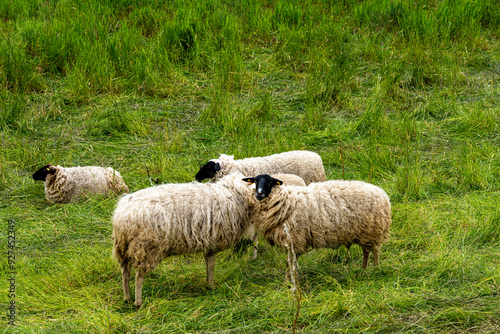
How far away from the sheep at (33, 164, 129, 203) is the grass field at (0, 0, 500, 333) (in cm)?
24

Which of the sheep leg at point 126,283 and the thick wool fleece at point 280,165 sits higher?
the thick wool fleece at point 280,165

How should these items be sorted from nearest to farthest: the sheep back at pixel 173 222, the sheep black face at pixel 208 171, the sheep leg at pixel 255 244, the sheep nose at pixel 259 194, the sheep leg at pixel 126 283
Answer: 1. the sheep back at pixel 173 222
2. the sheep leg at pixel 126 283
3. the sheep nose at pixel 259 194
4. the sheep leg at pixel 255 244
5. the sheep black face at pixel 208 171

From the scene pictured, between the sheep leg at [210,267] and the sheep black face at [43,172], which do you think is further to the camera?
the sheep black face at [43,172]

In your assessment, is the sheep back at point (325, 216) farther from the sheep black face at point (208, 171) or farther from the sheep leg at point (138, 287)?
the sheep black face at point (208, 171)

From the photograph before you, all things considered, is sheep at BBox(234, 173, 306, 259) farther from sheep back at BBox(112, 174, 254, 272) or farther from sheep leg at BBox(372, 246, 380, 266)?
sheep leg at BBox(372, 246, 380, 266)

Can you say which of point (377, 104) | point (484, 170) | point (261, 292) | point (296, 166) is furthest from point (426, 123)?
point (261, 292)

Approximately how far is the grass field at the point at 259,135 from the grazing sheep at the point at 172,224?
1.05 ft

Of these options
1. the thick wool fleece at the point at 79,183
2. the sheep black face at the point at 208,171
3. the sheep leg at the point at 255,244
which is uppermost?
the sheep black face at the point at 208,171

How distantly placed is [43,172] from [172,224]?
10.0 ft

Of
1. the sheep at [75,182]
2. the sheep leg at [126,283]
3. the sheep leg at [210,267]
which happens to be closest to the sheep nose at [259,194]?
the sheep leg at [210,267]

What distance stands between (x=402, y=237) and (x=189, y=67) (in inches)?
238

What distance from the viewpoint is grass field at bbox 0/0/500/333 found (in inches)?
158

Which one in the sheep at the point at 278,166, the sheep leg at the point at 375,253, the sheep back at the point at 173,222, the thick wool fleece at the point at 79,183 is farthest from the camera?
the thick wool fleece at the point at 79,183

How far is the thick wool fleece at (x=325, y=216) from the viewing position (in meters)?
4.69
